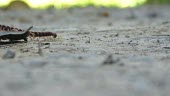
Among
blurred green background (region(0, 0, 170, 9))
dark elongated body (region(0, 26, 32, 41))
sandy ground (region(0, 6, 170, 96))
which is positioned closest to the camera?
sandy ground (region(0, 6, 170, 96))

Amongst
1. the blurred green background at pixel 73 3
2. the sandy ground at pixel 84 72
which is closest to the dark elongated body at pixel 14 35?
the sandy ground at pixel 84 72

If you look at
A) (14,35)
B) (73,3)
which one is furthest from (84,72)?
(73,3)

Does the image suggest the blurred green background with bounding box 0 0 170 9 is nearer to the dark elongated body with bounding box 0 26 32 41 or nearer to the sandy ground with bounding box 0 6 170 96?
the dark elongated body with bounding box 0 26 32 41

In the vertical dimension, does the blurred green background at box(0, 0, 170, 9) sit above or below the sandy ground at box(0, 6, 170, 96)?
above

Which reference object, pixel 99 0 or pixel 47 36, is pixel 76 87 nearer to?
pixel 47 36

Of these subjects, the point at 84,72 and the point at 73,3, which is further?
→ the point at 73,3

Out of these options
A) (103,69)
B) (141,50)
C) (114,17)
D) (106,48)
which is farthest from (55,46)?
(114,17)

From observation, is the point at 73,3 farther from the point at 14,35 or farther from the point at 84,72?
the point at 84,72

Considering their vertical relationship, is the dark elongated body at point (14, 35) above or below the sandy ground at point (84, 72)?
above

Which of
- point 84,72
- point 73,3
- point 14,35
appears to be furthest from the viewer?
point 73,3

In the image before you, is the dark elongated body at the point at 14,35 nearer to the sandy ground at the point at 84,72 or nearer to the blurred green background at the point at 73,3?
the sandy ground at the point at 84,72

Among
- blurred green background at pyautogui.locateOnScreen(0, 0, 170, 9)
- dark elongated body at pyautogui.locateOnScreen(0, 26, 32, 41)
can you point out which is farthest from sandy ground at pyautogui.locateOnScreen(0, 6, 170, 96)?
blurred green background at pyautogui.locateOnScreen(0, 0, 170, 9)
